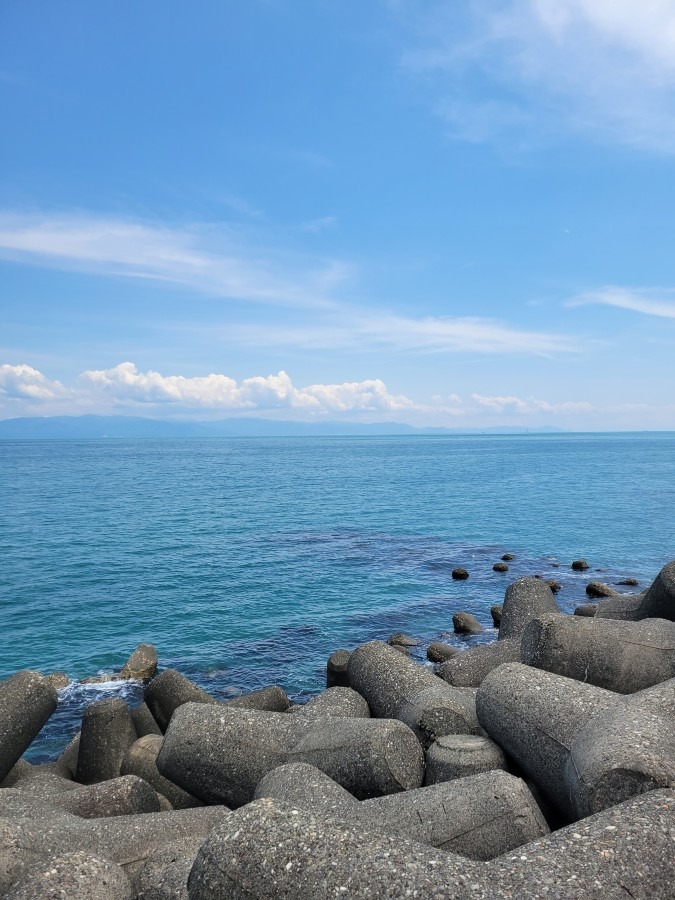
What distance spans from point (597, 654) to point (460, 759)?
317 centimetres

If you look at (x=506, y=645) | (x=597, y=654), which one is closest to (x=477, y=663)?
(x=506, y=645)

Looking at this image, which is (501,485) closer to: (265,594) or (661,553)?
(661,553)

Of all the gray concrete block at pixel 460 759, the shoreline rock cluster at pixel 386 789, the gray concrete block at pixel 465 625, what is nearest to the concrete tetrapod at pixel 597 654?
the shoreline rock cluster at pixel 386 789

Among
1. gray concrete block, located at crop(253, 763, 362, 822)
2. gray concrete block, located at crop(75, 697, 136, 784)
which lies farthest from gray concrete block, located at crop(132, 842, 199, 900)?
gray concrete block, located at crop(75, 697, 136, 784)

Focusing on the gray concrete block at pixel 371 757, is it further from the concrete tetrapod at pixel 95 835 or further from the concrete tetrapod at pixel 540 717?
the concrete tetrapod at pixel 95 835

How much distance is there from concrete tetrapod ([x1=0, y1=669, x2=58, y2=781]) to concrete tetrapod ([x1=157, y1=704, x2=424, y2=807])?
10.7ft

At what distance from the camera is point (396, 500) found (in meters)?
67.9

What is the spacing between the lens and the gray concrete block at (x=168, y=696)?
→ 49.1ft

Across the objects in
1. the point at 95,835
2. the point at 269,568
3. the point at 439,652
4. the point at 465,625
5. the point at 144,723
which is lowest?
the point at 269,568

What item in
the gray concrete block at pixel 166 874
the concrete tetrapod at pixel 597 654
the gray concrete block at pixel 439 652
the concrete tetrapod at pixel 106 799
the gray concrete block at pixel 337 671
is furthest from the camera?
the gray concrete block at pixel 439 652

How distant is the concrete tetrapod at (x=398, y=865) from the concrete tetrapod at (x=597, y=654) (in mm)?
4985

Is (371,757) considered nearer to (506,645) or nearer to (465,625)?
(506,645)

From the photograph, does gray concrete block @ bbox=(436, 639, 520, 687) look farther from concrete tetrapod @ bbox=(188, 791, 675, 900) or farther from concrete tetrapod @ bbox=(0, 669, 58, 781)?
concrete tetrapod @ bbox=(188, 791, 675, 900)

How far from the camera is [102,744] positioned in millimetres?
13219
